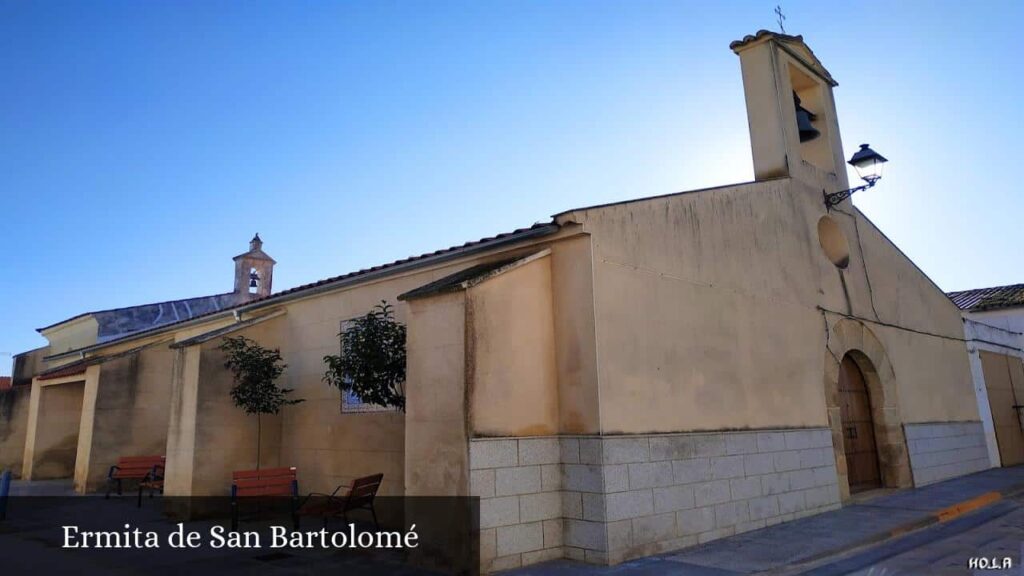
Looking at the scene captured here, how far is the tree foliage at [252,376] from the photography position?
9758 millimetres

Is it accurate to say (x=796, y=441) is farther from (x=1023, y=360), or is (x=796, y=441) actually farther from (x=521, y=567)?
(x=1023, y=360)

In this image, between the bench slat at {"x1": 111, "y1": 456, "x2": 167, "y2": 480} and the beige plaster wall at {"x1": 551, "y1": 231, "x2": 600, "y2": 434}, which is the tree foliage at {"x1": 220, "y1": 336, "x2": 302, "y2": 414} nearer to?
the bench slat at {"x1": 111, "y1": 456, "x2": 167, "y2": 480}

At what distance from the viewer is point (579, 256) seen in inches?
274

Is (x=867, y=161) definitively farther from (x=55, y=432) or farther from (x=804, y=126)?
(x=55, y=432)

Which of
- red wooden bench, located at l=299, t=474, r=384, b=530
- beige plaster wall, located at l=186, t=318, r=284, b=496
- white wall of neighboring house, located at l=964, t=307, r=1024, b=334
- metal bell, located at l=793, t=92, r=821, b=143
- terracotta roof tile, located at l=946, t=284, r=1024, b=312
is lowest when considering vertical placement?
red wooden bench, located at l=299, t=474, r=384, b=530

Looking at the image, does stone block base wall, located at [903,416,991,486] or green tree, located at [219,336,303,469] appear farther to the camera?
stone block base wall, located at [903,416,991,486]

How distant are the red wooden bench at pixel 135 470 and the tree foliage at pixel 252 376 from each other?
2886 millimetres

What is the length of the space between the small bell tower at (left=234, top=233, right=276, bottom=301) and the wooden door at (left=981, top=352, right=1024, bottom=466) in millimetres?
21687

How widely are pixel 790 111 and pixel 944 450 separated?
754cm

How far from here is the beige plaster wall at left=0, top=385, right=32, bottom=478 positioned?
56.7ft

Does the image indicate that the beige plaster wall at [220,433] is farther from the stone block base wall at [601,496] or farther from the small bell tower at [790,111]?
the small bell tower at [790,111]

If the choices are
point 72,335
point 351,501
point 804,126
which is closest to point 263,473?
point 351,501

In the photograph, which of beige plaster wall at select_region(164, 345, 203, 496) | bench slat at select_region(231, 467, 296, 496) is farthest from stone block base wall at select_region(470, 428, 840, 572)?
beige plaster wall at select_region(164, 345, 203, 496)

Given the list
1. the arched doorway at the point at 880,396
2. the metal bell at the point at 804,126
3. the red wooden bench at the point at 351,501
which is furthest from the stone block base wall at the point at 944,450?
the red wooden bench at the point at 351,501
